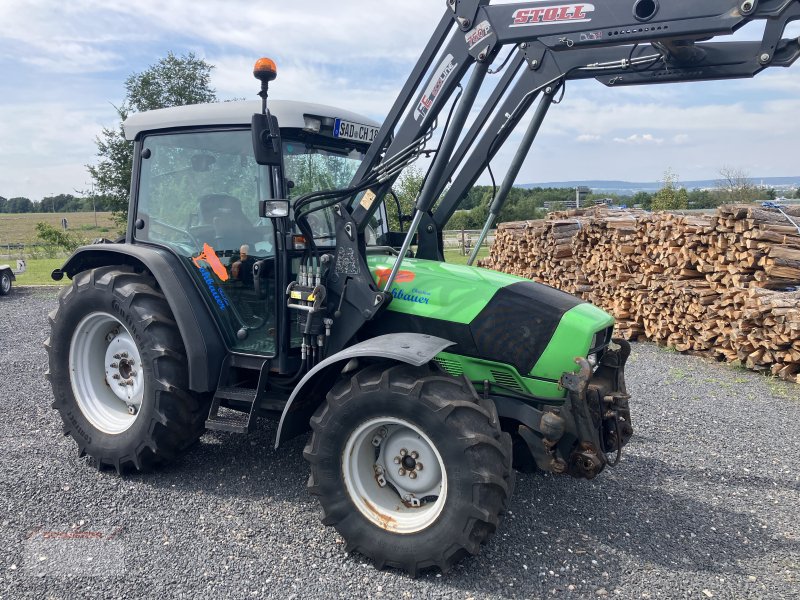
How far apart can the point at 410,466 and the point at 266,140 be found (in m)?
1.95

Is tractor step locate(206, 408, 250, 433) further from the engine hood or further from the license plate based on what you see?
the license plate

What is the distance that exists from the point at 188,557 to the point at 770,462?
13.8ft

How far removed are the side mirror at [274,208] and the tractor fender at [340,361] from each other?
86cm

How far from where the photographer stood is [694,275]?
30.0ft

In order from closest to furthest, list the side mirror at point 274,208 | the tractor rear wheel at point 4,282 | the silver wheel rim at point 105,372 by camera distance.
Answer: the side mirror at point 274,208, the silver wheel rim at point 105,372, the tractor rear wheel at point 4,282

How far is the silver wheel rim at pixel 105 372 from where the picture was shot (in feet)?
15.0

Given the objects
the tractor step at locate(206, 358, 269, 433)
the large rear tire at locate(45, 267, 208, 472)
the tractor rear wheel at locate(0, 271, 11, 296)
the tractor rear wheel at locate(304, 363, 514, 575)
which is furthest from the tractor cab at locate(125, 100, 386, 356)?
the tractor rear wheel at locate(0, 271, 11, 296)

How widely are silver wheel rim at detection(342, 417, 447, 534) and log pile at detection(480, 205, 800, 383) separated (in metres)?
5.70

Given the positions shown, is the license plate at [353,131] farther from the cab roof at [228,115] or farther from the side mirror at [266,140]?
the side mirror at [266,140]

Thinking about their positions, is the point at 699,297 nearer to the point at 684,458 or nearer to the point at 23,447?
the point at 684,458

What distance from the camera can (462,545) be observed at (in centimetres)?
316

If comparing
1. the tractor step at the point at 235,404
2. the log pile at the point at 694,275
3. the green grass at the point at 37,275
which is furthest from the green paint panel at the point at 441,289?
the green grass at the point at 37,275

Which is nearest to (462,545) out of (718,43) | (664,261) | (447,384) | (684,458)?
(447,384)

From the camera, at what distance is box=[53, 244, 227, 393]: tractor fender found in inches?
162
